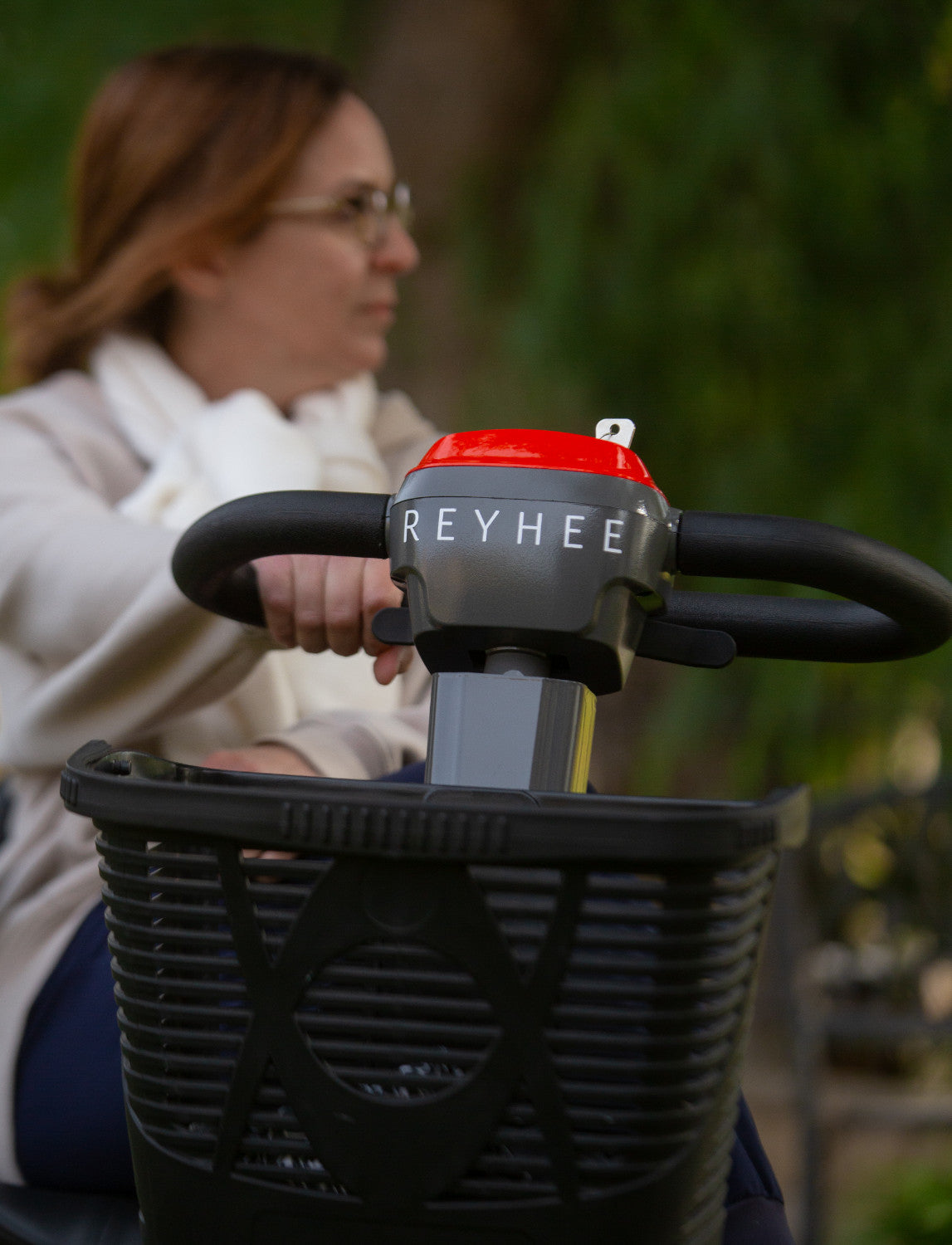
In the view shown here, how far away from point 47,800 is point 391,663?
48 cm

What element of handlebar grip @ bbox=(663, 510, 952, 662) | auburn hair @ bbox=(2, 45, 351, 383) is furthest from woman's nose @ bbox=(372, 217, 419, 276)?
Answer: handlebar grip @ bbox=(663, 510, 952, 662)

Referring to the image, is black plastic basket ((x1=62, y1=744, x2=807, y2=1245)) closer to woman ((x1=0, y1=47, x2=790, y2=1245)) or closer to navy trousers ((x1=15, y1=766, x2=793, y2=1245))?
woman ((x1=0, y1=47, x2=790, y2=1245))

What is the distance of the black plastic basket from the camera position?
412 millimetres

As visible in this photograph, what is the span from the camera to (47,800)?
1026 mm

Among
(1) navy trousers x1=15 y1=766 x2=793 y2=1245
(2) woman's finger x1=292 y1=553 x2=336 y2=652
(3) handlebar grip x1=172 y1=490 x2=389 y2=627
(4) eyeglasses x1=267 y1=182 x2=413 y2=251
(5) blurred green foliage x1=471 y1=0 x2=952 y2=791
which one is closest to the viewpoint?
(3) handlebar grip x1=172 y1=490 x2=389 y2=627

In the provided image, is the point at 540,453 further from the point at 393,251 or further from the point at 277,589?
the point at 393,251

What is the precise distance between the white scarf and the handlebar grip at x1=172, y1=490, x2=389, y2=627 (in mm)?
442

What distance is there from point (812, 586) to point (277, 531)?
0.23 meters

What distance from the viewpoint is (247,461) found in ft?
3.77

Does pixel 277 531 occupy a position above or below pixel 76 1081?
above

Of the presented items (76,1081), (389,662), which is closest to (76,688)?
(76,1081)

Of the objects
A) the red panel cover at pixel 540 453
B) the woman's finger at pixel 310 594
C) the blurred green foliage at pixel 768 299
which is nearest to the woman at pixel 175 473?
the woman's finger at pixel 310 594

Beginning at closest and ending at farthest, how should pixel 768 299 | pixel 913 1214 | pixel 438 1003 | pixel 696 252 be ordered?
1. pixel 438 1003
2. pixel 913 1214
3. pixel 768 299
4. pixel 696 252

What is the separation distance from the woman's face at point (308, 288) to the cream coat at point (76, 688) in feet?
1.00
